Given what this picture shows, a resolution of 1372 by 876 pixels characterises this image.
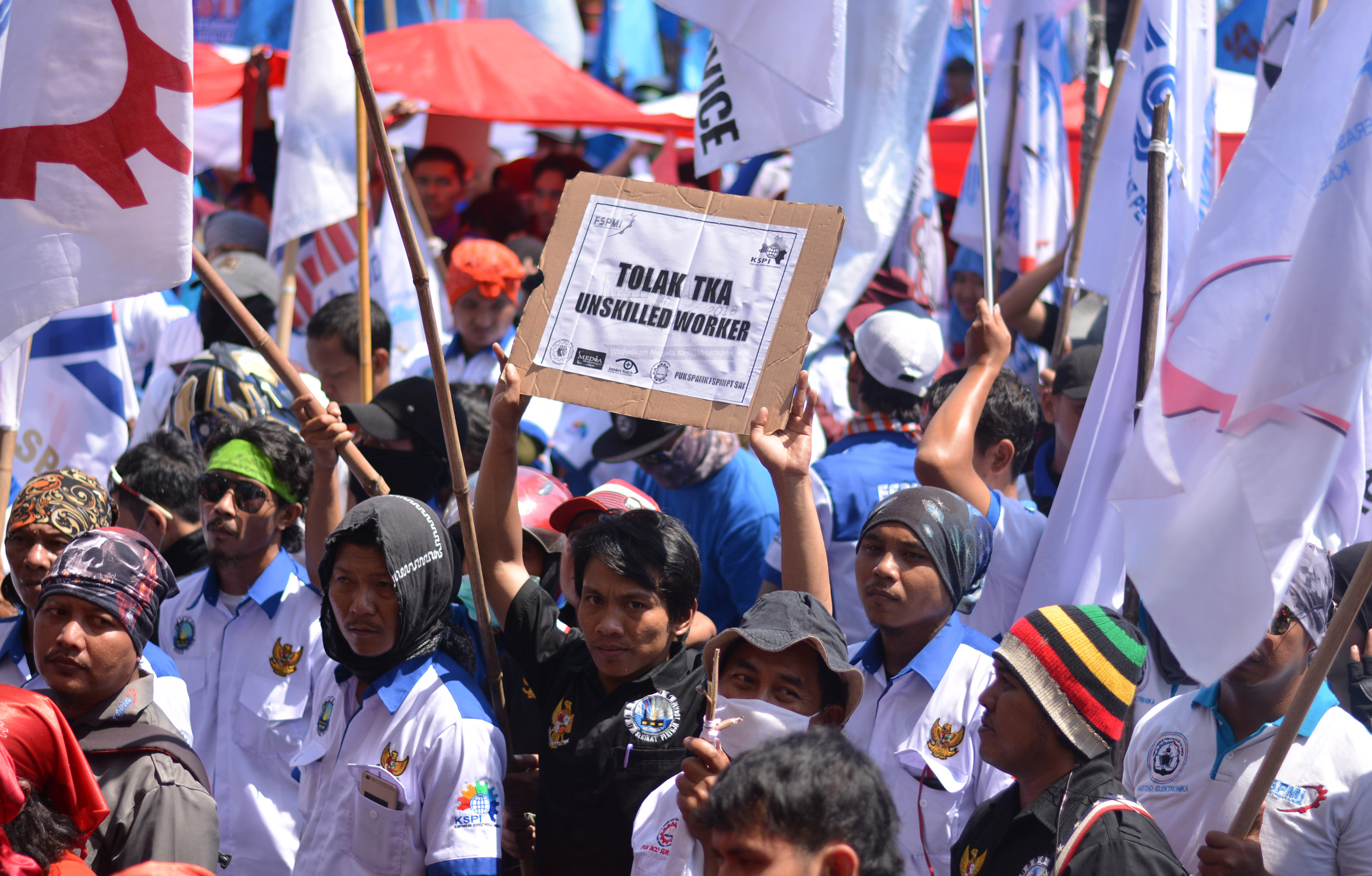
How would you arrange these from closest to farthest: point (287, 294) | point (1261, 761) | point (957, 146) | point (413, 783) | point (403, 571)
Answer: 1. point (1261, 761)
2. point (413, 783)
3. point (403, 571)
4. point (287, 294)
5. point (957, 146)

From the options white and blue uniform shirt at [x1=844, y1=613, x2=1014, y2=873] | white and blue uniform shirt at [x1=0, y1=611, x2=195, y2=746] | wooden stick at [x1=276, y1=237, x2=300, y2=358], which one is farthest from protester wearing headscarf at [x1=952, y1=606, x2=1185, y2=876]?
wooden stick at [x1=276, y1=237, x2=300, y2=358]

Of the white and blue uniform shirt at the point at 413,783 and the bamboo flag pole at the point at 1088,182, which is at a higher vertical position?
the bamboo flag pole at the point at 1088,182

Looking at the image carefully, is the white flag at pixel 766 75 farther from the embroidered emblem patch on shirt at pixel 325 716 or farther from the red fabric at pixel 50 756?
the red fabric at pixel 50 756

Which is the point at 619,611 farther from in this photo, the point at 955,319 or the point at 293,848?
the point at 955,319

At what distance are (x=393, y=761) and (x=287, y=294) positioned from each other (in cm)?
313

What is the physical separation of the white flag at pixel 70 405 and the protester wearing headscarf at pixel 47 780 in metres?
2.68

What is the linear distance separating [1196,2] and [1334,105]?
106 inches

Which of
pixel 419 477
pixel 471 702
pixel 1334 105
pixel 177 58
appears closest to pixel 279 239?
pixel 419 477

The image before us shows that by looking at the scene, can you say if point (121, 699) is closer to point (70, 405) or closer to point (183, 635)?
point (183, 635)

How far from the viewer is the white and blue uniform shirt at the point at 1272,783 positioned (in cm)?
285

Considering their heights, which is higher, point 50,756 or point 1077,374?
point 1077,374

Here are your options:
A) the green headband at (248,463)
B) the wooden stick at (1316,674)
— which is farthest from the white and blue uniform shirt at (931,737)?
the green headband at (248,463)

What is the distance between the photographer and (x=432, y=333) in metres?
3.22

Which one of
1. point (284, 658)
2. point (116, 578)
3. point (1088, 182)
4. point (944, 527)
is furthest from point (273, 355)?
point (1088, 182)
